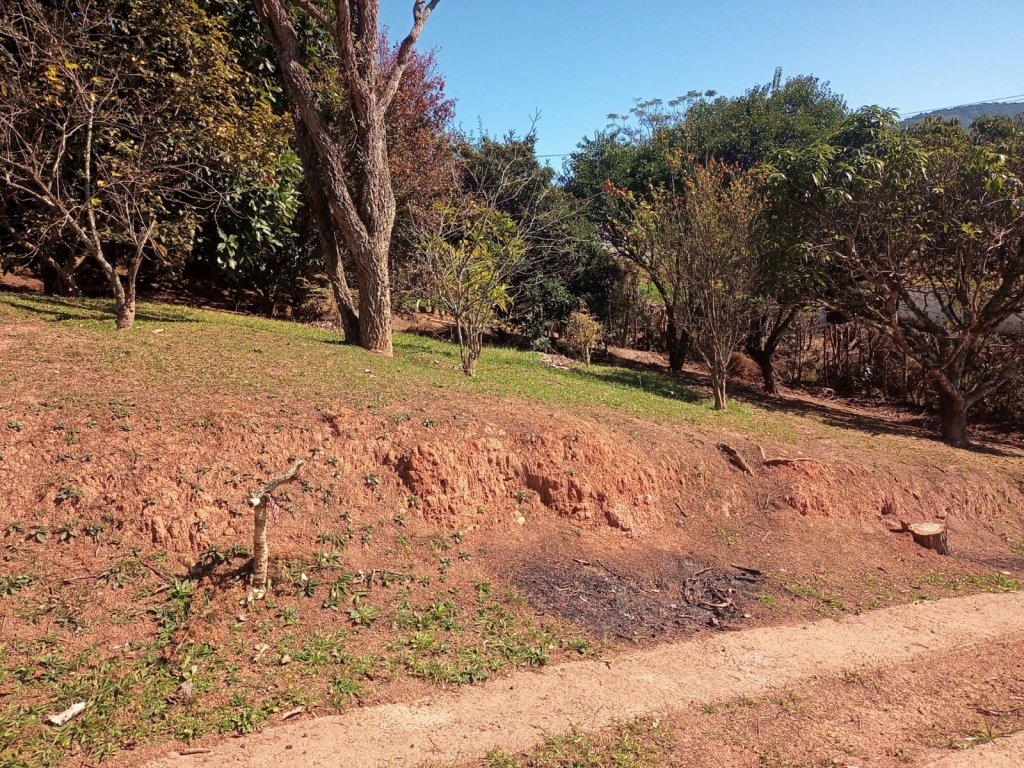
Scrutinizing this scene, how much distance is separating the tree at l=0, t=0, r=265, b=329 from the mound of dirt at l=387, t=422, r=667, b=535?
186 inches

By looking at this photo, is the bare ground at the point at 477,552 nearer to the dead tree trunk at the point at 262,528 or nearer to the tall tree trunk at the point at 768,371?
the dead tree trunk at the point at 262,528

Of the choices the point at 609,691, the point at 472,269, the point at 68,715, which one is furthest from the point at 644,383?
the point at 68,715

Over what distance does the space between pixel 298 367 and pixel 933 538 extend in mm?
7213

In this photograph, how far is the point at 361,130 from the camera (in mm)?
9484

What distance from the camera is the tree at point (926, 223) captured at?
1030 centimetres

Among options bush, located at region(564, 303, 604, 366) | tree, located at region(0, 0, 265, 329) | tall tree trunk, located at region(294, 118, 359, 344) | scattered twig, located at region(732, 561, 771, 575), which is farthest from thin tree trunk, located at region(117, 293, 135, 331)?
bush, located at region(564, 303, 604, 366)

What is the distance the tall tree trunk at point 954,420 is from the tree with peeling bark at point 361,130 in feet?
31.0

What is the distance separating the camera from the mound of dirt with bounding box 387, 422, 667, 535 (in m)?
5.97

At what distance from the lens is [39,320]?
7.80m

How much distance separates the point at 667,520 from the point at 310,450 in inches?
139

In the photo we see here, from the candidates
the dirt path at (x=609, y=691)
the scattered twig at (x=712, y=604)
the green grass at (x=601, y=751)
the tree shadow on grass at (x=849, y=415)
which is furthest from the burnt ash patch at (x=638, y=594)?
the tree shadow on grass at (x=849, y=415)

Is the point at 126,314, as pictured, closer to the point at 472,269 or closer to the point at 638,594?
the point at 472,269

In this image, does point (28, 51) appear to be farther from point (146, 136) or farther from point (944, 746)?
point (944, 746)

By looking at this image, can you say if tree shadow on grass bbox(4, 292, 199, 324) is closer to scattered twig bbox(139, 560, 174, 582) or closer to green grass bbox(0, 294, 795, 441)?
green grass bbox(0, 294, 795, 441)
